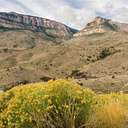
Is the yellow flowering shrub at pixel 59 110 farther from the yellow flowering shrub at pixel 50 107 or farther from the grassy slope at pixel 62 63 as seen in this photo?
the grassy slope at pixel 62 63

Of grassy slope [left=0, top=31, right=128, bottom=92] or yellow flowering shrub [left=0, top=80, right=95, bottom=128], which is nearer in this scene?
yellow flowering shrub [left=0, top=80, right=95, bottom=128]

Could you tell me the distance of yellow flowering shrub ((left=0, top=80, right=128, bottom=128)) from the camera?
14852 millimetres

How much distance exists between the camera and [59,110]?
15.1 metres

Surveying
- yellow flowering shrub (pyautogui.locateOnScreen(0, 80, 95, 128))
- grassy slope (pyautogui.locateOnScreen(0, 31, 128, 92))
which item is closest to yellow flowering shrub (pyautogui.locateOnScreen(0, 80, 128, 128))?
yellow flowering shrub (pyautogui.locateOnScreen(0, 80, 95, 128))

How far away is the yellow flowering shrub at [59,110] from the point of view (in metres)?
14.9

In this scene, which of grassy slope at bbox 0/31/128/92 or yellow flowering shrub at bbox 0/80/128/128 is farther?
grassy slope at bbox 0/31/128/92

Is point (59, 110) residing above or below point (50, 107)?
below

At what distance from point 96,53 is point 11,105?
143m

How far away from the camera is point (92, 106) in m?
15.3

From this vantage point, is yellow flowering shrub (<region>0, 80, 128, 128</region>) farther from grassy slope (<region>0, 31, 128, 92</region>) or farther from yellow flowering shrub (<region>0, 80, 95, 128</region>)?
grassy slope (<region>0, 31, 128, 92</region>)

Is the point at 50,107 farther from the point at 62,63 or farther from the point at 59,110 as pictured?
the point at 62,63

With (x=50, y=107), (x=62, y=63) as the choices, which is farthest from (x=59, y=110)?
(x=62, y=63)

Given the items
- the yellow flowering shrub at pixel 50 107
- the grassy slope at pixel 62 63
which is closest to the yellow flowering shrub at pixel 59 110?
the yellow flowering shrub at pixel 50 107

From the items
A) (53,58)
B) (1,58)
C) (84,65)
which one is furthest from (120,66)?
(1,58)
